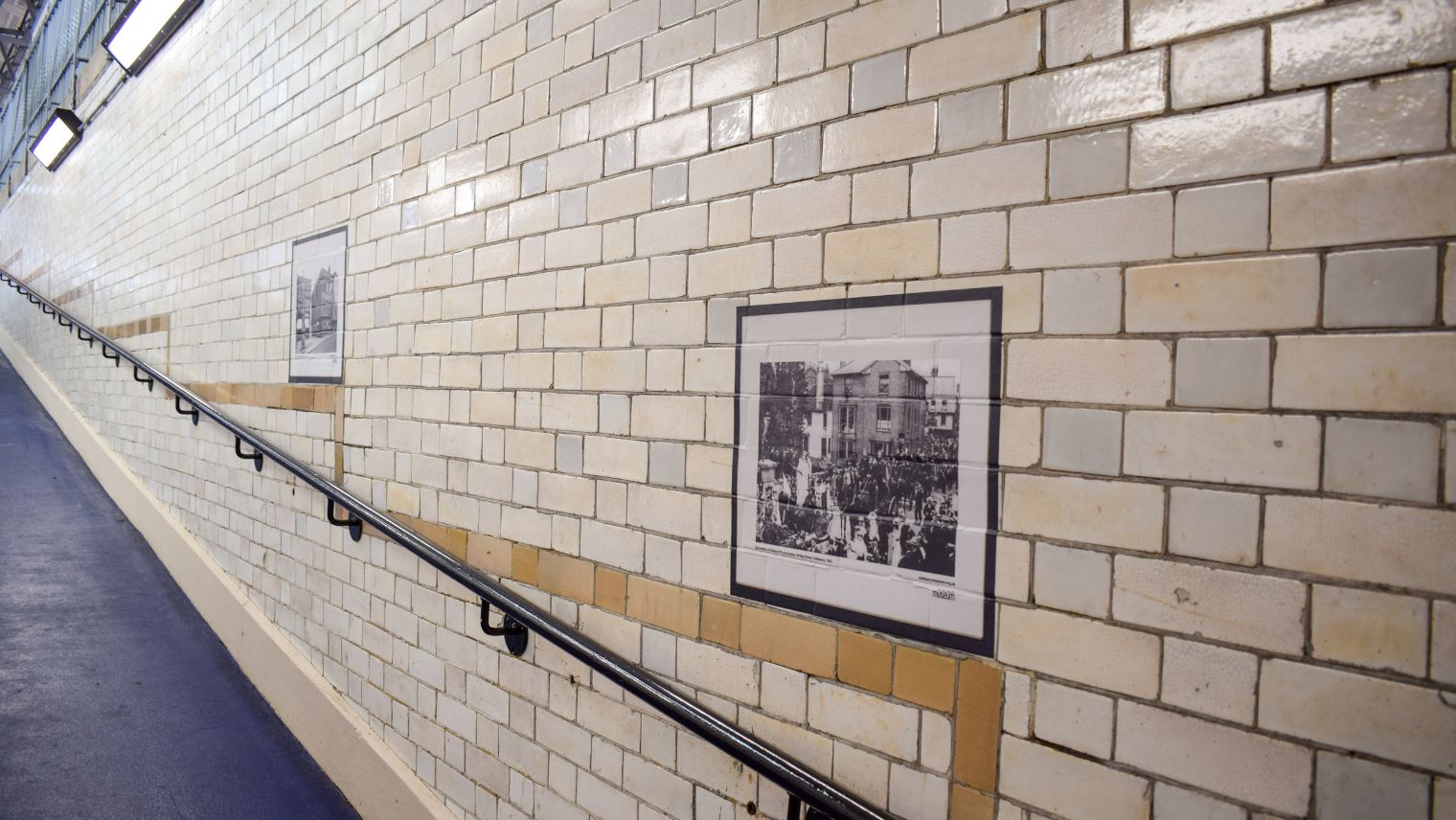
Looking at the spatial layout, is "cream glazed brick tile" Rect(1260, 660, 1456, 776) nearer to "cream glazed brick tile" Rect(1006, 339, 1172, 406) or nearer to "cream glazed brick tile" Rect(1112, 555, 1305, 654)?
"cream glazed brick tile" Rect(1112, 555, 1305, 654)

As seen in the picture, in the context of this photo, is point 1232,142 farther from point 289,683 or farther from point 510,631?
point 289,683

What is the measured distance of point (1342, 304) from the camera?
1037 millimetres

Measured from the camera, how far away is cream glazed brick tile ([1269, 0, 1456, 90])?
972 millimetres

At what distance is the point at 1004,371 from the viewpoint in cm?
134

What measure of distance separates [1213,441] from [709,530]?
1066 mm

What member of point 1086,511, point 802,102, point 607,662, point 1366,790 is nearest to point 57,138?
point 607,662

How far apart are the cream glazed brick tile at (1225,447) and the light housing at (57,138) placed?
9.27 meters

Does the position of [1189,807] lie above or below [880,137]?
below

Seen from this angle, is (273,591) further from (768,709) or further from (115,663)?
(768,709)

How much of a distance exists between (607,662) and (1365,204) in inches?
69.0

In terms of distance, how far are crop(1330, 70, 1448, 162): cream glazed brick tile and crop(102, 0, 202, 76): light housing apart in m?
5.79

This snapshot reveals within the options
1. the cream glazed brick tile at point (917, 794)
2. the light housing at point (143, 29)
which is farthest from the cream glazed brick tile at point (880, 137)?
the light housing at point (143, 29)

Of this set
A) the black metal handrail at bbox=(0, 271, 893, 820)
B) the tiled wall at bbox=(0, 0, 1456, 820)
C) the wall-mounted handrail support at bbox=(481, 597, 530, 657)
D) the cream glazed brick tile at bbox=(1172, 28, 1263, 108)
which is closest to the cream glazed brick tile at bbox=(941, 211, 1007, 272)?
the tiled wall at bbox=(0, 0, 1456, 820)

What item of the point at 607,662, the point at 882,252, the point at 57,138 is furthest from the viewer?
the point at 57,138
